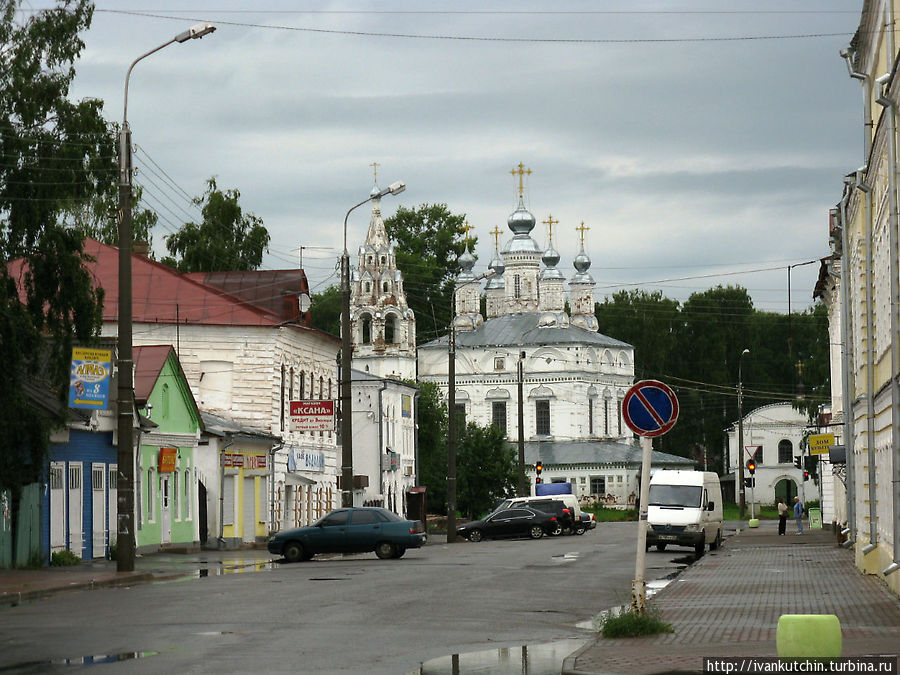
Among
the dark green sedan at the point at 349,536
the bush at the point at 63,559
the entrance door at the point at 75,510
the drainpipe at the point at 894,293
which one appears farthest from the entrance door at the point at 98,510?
the drainpipe at the point at 894,293

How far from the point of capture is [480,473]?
84.6 m

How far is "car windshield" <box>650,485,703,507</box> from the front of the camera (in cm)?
4012

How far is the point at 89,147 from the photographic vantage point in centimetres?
2978

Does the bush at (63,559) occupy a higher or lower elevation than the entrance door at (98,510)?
lower

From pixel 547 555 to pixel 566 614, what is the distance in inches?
735

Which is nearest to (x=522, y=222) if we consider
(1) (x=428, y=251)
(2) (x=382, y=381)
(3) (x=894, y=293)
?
(1) (x=428, y=251)

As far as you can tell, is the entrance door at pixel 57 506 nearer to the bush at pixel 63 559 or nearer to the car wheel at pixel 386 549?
the bush at pixel 63 559

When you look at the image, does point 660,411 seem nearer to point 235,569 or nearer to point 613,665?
point 613,665

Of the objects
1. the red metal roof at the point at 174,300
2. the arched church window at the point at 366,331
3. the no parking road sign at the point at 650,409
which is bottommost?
the no parking road sign at the point at 650,409

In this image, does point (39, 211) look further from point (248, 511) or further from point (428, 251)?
point (428, 251)

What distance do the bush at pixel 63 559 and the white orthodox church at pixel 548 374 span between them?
87.1 metres

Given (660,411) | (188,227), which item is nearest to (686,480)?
(660,411)

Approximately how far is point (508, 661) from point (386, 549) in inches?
870

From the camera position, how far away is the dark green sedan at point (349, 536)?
35.5 metres
